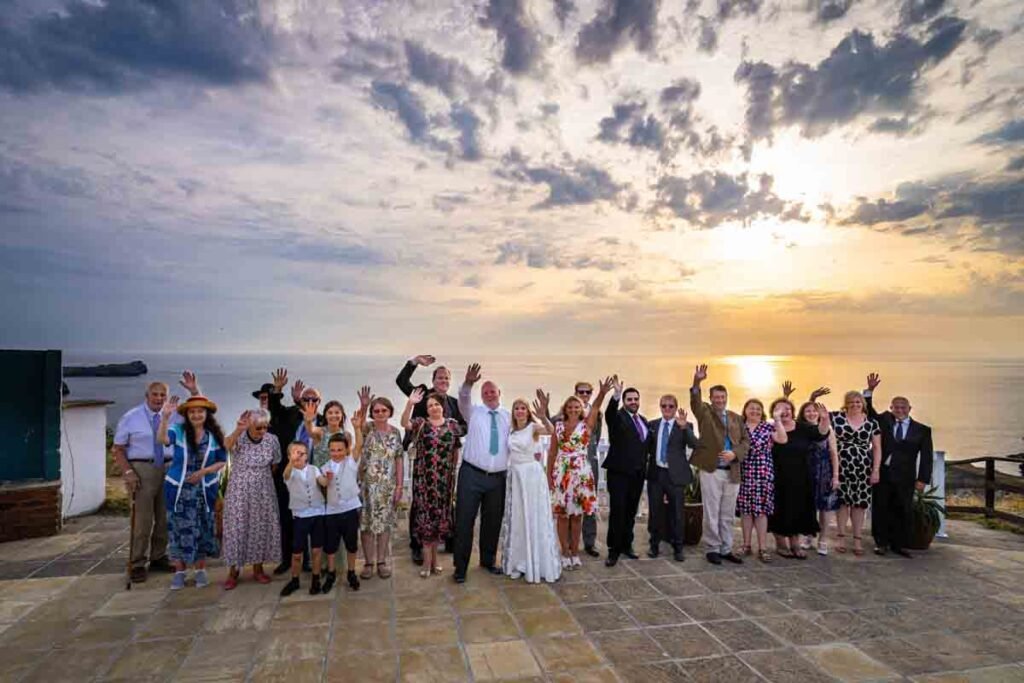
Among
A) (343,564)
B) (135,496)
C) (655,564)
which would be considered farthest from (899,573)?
(135,496)

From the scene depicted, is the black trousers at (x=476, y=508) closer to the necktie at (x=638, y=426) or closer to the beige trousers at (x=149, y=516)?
the necktie at (x=638, y=426)

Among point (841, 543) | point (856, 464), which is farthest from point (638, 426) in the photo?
point (841, 543)

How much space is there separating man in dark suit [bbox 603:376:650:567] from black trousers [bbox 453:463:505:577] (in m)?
1.07

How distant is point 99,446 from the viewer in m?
7.17

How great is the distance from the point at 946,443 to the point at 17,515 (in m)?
37.2

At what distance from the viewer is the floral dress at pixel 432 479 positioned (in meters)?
5.01

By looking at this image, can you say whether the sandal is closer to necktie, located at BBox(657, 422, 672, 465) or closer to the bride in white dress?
necktie, located at BBox(657, 422, 672, 465)

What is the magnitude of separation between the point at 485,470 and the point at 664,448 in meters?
1.79

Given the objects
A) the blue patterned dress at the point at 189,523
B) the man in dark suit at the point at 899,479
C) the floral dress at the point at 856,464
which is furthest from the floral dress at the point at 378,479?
the man in dark suit at the point at 899,479

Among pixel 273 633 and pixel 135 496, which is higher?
pixel 135 496

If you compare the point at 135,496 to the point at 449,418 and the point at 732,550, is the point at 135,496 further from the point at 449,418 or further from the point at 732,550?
the point at 732,550

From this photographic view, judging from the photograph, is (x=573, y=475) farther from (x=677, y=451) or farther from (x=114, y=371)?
(x=114, y=371)

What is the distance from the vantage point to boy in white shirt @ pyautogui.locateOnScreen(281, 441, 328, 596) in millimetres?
4566

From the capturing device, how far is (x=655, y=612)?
4.29 metres
